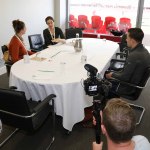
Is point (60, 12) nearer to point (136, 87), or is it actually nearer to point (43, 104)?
point (136, 87)

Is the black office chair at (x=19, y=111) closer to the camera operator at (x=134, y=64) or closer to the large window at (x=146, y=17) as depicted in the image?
the camera operator at (x=134, y=64)

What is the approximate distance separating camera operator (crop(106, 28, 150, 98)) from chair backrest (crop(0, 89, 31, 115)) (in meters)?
1.31

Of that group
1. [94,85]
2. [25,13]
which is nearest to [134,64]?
[94,85]

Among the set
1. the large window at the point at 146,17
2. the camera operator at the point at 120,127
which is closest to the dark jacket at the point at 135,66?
the camera operator at the point at 120,127

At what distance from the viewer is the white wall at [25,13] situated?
4.36 metres

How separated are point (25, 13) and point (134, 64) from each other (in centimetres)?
332

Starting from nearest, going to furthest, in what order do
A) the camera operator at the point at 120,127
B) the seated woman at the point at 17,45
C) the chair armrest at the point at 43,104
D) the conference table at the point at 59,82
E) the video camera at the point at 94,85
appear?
1. the camera operator at the point at 120,127
2. the video camera at the point at 94,85
3. the chair armrest at the point at 43,104
4. the conference table at the point at 59,82
5. the seated woman at the point at 17,45

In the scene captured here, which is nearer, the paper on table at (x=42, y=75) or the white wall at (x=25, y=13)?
the paper on table at (x=42, y=75)

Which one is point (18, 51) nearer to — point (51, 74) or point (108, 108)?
point (51, 74)

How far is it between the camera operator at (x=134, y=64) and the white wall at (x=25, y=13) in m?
2.63

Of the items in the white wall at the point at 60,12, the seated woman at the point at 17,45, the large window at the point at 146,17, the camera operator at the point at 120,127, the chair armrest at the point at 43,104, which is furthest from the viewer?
the white wall at the point at 60,12

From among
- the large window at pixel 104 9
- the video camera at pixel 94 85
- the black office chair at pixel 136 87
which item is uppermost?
the large window at pixel 104 9

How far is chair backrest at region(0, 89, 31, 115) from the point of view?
5.94 feet

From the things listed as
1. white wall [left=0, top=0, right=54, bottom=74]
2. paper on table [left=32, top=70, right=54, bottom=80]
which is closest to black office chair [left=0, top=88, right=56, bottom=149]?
paper on table [left=32, top=70, right=54, bottom=80]
